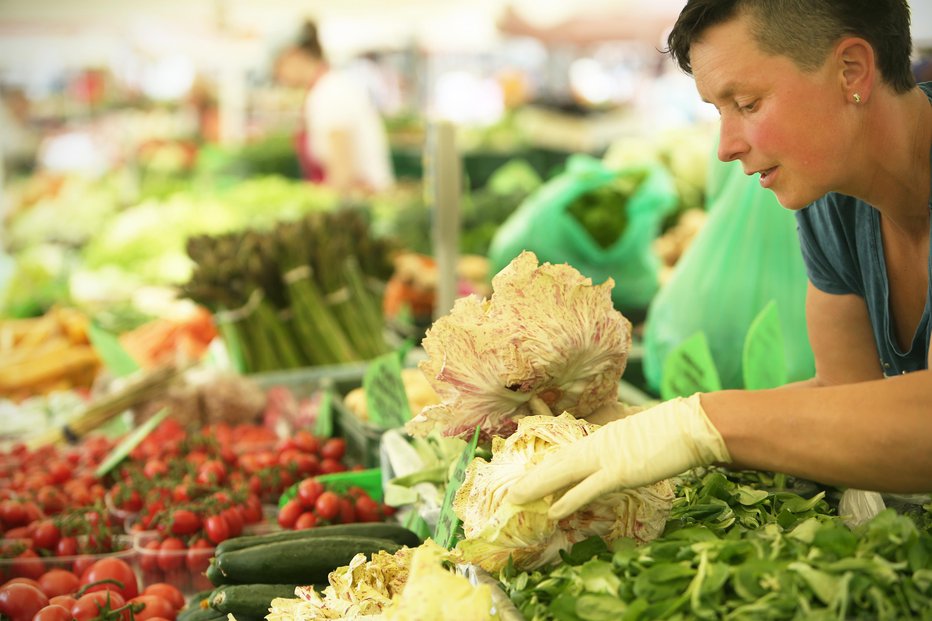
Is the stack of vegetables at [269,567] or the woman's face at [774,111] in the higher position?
the woman's face at [774,111]

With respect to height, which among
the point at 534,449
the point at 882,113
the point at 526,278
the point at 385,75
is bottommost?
the point at 534,449

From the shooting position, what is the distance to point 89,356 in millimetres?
4668

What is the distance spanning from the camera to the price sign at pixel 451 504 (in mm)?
1694

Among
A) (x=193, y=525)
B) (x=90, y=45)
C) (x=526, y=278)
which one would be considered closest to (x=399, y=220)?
(x=193, y=525)

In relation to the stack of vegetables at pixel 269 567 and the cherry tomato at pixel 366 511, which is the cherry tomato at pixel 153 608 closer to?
the stack of vegetables at pixel 269 567

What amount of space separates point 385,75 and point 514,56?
3.84 metres

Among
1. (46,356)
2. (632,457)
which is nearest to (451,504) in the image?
(632,457)

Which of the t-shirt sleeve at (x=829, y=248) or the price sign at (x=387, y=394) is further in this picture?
the price sign at (x=387, y=394)

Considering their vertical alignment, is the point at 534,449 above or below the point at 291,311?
above

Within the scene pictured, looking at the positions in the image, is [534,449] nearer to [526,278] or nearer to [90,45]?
[526,278]

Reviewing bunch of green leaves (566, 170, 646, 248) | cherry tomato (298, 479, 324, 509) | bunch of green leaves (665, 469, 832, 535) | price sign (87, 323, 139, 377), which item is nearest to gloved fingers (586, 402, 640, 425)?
bunch of green leaves (665, 469, 832, 535)

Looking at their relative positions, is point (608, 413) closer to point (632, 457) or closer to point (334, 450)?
point (632, 457)

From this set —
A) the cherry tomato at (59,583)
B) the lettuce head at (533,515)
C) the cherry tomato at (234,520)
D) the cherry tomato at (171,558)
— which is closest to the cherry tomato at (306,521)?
the cherry tomato at (234,520)

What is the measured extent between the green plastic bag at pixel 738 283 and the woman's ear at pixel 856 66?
1420mm
